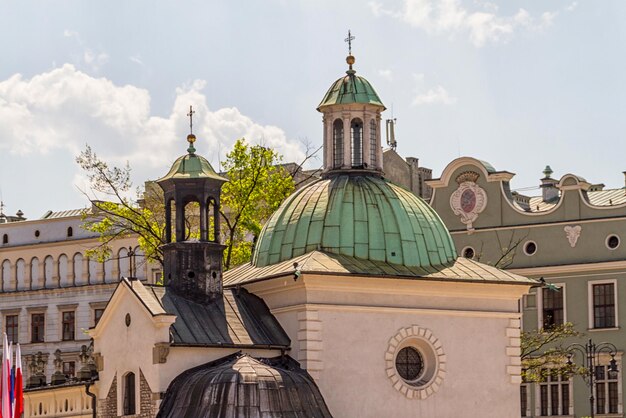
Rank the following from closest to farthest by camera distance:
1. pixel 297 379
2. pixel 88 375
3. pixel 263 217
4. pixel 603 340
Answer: pixel 297 379 → pixel 88 375 → pixel 263 217 → pixel 603 340

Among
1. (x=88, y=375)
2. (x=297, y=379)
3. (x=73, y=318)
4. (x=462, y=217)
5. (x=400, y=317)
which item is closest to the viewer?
(x=297, y=379)

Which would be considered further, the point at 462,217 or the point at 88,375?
the point at 462,217

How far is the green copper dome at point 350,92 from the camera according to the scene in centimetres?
4359

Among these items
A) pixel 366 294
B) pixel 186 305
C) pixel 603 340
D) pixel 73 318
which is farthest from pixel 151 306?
pixel 73 318

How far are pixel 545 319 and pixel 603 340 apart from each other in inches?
103

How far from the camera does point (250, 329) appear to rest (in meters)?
39.8

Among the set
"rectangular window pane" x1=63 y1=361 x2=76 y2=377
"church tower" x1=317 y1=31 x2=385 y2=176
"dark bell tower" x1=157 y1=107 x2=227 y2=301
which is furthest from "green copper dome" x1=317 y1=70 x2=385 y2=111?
"rectangular window pane" x1=63 y1=361 x2=76 y2=377

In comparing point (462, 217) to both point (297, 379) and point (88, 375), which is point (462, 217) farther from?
point (297, 379)

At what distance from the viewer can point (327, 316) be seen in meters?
39.5

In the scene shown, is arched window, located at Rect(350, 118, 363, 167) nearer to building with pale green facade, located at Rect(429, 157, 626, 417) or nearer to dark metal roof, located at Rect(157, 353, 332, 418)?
dark metal roof, located at Rect(157, 353, 332, 418)

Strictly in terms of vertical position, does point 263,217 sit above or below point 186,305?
above

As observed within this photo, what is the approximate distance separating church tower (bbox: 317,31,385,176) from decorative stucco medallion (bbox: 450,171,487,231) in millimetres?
23607

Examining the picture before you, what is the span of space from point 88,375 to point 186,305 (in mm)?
6355

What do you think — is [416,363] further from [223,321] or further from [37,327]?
[37,327]
